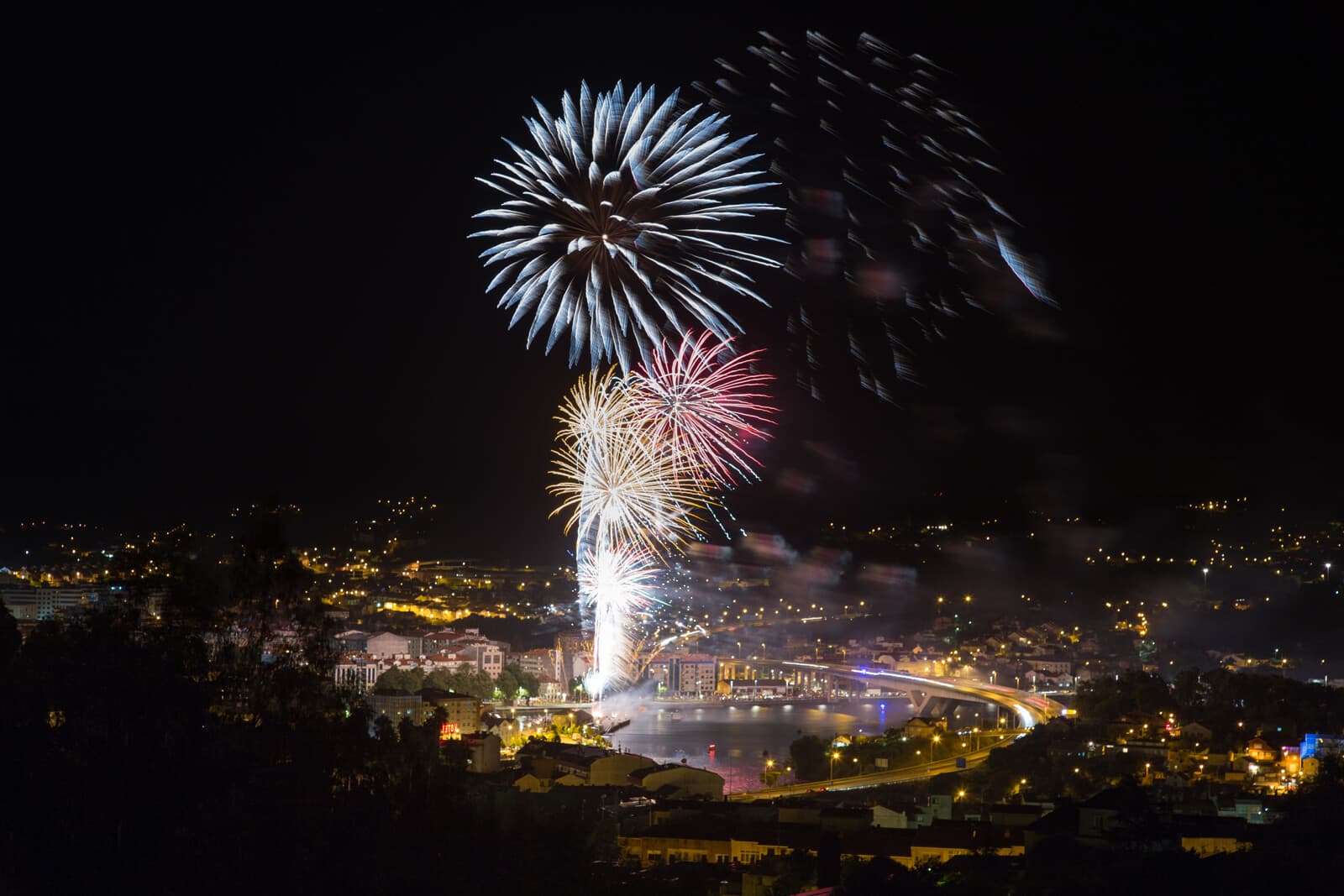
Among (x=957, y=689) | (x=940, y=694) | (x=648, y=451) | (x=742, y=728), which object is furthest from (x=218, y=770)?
(x=957, y=689)

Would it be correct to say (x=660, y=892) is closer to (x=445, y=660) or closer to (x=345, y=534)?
(x=445, y=660)

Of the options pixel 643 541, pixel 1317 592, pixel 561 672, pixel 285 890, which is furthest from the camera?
pixel 561 672

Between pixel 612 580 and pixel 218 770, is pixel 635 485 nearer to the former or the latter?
pixel 612 580

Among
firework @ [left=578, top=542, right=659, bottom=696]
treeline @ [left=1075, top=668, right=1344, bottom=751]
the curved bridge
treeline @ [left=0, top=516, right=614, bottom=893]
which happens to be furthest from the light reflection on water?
treeline @ [left=0, top=516, right=614, bottom=893]

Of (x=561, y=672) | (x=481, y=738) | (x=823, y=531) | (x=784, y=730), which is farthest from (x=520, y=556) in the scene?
(x=481, y=738)

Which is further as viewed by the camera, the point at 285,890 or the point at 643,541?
the point at 643,541

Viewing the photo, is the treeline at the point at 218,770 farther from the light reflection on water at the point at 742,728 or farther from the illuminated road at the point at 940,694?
the light reflection on water at the point at 742,728

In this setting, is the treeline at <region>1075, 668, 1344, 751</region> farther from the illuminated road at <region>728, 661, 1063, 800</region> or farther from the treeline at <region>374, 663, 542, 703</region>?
the treeline at <region>374, 663, 542, 703</region>
